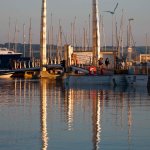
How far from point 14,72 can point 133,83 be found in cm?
4637

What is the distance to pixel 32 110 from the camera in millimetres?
23297

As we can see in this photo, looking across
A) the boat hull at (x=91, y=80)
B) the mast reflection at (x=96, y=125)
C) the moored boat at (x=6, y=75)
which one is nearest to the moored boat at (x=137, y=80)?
the boat hull at (x=91, y=80)

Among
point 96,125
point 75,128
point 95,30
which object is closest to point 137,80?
point 95,30

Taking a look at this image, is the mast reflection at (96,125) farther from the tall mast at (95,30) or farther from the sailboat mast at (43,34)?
the sailboat mast at (43,34)

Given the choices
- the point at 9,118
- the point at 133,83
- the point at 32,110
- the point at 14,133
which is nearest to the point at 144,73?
the point at 133,83

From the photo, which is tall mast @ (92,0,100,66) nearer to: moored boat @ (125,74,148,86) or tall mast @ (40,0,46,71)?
moored boat @ (125,74,148,86)

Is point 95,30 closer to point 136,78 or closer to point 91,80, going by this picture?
point 91,80

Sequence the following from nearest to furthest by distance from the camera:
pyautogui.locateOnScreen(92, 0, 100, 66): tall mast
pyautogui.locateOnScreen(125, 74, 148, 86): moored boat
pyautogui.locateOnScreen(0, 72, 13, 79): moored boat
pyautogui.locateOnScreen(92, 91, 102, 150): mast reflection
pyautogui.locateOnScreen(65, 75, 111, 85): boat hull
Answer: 1. pyautogui.locateOnScreen(92, 91, 102, 150): mast reflection
2. pyautogui.locateOnScreen(125, 74, 148, 86): moored boat
3. pyautogui.locateOnScreen(65, 75, 111, 85): boat hull
4. pyautogui.locateOnScreen(92, 0, 100, 66): tall mast
5. pyautogui.locateOnScreen(0, 72, 13, 79): moored boat

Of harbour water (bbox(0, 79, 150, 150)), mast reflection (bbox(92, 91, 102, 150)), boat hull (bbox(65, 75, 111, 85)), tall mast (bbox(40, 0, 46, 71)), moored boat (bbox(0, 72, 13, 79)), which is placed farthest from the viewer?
moored boat (bbox(0, 72, 13, 79))

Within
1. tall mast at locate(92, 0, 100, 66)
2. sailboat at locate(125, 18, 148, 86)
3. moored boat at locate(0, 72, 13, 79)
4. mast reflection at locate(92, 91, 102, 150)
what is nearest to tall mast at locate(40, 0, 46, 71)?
moored boat at locate(0, 72, 13, 79)

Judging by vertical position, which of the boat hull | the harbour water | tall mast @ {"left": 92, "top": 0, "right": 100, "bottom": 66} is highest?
tall mast @ {"left": 92, "top": 0, "right": 100, "bottom": 66}

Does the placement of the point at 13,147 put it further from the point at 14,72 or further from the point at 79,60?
the point at 14,72

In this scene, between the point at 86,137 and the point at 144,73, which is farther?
the point at 144,73

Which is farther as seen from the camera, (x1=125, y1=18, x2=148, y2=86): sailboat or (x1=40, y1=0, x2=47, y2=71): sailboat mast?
(x1=40, y1=0, x2=47, y2=71): sailboat mast
